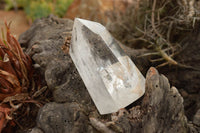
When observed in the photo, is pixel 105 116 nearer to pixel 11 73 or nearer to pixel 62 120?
pixel 62 120

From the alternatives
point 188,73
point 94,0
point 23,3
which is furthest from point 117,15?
point 23,3

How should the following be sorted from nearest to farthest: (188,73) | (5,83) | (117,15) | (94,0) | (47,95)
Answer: (5,83) → (47,95) → (188,73) → (117,15) → (94,0)

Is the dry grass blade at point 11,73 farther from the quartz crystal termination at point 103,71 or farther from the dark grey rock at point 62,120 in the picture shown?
the quartz crystal termination at point 103,71

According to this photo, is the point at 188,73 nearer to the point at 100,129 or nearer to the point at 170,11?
the point at 170,11

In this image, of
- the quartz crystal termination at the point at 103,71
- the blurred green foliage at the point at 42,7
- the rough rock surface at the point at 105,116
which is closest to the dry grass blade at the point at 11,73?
the rough rock surface at the point at 105,116

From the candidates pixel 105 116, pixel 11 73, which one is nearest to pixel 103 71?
pixel 105 116
